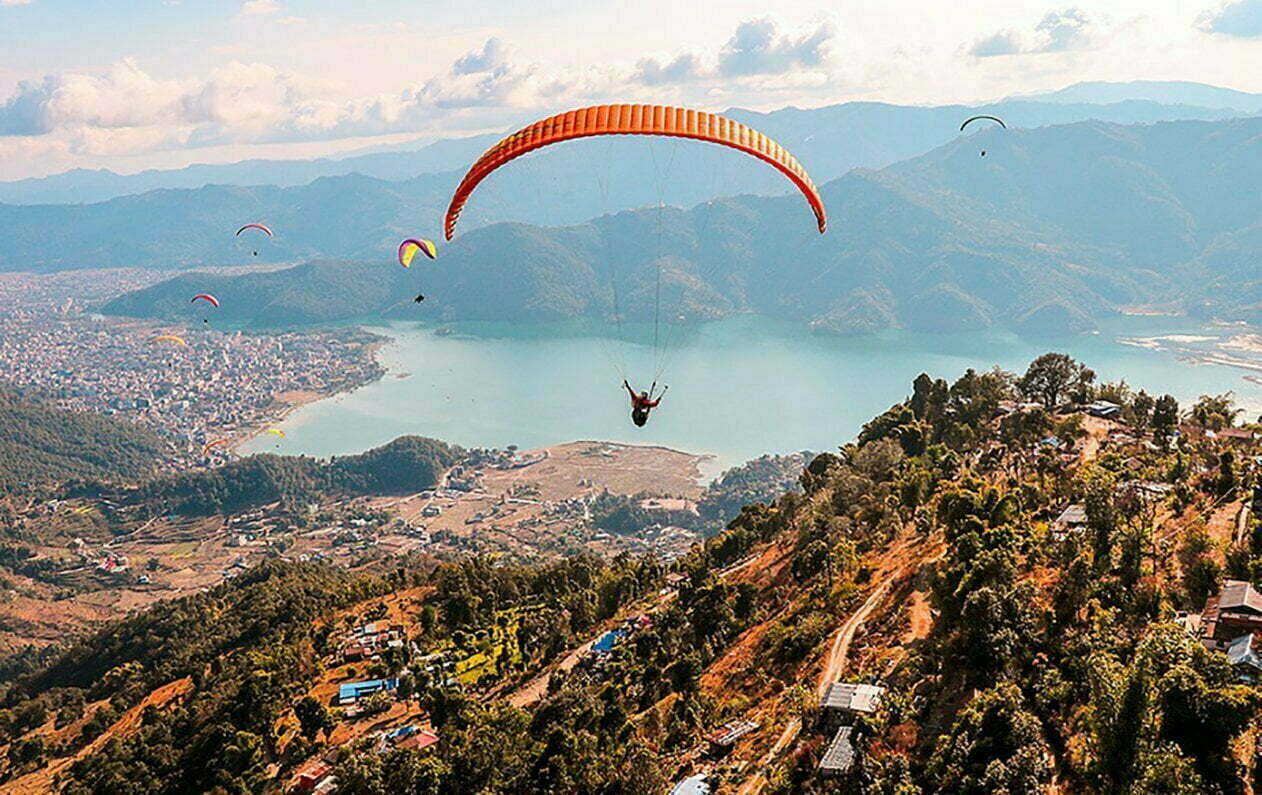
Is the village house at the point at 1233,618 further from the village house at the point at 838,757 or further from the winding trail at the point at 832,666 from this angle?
the winding trail at the point at 832,666

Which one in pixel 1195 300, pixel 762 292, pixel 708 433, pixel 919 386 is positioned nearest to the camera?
pixel 919 386

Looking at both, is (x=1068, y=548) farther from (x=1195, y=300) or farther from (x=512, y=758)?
(x=1195, y=300)

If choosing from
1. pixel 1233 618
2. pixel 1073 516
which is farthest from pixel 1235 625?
pixel 1073 516

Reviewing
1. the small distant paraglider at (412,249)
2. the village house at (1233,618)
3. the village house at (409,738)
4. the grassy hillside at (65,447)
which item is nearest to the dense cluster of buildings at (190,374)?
the grassy hillside at (65,447)

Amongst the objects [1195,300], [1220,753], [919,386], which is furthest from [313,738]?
[1195,300]

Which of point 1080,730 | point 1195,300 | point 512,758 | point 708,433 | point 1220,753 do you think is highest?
point 1195,300

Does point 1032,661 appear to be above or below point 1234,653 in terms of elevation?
below

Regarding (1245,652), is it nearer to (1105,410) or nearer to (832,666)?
(832,666)
